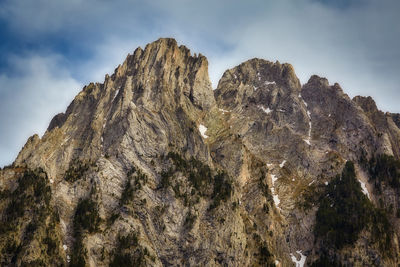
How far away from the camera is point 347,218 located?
13688cm

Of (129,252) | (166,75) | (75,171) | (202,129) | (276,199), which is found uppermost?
(166,75)

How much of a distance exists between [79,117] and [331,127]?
10355cm

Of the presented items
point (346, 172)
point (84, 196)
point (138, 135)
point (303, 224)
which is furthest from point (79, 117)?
point (346, 172)

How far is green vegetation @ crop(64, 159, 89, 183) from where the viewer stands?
128m

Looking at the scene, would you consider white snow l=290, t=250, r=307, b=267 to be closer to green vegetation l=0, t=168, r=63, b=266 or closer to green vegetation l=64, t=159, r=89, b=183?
green vegetation l=64, t=159, r=89, b=183

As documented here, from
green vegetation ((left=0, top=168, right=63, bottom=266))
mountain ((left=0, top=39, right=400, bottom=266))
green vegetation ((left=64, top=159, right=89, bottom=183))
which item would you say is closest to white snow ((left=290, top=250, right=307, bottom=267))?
mountain ((left=0, top=39, right=400, bottom=266))

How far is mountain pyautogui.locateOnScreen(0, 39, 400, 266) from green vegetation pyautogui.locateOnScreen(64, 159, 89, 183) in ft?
1.89

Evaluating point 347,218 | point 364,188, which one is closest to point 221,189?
point 347,218

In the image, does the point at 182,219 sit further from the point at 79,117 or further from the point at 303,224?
the point at 79,117

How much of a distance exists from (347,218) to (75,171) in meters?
84.7

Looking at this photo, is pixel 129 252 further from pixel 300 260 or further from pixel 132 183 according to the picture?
pixel 300 260

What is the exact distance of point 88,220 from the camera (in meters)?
116

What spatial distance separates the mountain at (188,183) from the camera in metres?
115

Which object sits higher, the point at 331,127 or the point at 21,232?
the point at 331,127
